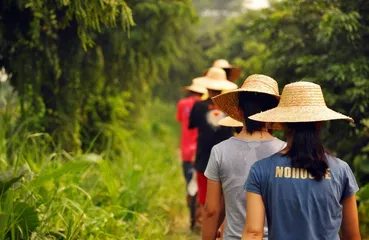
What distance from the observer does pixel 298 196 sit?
11.4 ft

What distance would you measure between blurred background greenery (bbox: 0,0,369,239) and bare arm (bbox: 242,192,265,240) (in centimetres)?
217

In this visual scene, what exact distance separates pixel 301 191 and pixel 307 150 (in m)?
0.19

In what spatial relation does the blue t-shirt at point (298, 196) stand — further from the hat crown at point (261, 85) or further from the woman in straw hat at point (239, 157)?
the hat crown at point (261, 85)

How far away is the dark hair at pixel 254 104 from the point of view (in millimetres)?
4305

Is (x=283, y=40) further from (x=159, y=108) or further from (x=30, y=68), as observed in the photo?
(x=159, y=108)

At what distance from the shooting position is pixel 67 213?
21.4 feet

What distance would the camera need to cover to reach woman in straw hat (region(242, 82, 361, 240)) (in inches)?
137

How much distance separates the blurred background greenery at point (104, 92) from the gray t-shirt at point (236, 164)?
4.74ft

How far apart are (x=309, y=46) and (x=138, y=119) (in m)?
6.11

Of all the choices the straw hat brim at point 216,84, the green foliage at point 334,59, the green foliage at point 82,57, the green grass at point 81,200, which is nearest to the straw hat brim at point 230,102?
the green grass at point 81,200

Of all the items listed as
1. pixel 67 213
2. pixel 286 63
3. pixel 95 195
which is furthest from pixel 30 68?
pixel 286 63

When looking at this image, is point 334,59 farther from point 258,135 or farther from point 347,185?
point 347,185

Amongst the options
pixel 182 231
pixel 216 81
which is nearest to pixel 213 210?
pixel 216 81

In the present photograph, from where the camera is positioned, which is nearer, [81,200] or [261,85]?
[261,85]
